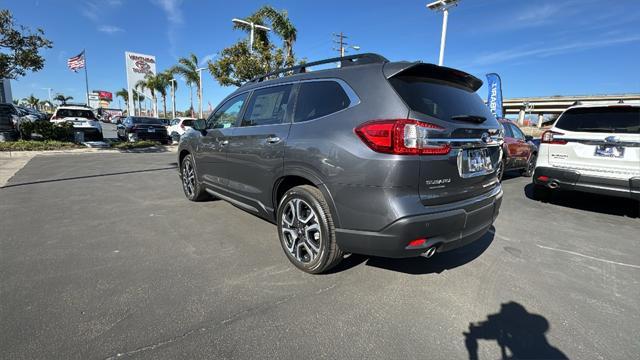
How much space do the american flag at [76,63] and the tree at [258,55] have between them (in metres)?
21.6

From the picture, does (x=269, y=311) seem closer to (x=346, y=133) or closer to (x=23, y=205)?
(x=346, y=133)

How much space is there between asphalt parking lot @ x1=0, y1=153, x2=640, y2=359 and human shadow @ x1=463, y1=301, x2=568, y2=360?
0.01m

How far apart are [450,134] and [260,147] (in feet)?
6.14

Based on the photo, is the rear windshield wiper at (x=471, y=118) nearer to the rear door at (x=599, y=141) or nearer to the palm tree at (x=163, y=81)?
the rear door at (x=599, y=141)

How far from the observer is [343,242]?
8.55 feet

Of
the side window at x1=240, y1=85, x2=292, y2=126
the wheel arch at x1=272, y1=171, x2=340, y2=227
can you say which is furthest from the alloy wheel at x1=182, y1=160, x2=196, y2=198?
the wheel arch at x1=272, y1=171, x2=340, y2=227

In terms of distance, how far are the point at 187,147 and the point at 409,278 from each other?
Answer: 4.03 m

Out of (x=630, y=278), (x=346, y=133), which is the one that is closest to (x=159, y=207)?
(x=346, y=133)

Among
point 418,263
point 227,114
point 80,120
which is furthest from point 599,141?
point 80,120

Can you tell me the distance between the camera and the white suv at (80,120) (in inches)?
587

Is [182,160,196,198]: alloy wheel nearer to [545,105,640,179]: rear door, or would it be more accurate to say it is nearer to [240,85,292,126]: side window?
[240,85,292,126]: side window

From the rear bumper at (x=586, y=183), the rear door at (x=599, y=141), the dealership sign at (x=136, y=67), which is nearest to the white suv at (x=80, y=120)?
the rear bumper at (x=586, y=183)

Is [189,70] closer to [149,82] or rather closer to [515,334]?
[149,82]

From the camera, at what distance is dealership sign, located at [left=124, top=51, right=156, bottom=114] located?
41188 millimetres
